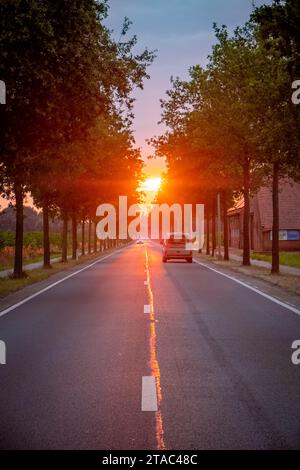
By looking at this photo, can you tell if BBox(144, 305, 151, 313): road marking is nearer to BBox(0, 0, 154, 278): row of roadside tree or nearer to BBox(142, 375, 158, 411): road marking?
BBox(0, 0, 154, 278): row of roadside tree

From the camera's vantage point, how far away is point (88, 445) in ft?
17.5

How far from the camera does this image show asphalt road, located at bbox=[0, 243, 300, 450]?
566cm

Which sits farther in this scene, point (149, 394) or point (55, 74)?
point (55, 74)

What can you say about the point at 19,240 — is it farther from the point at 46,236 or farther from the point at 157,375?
the point at 157,375

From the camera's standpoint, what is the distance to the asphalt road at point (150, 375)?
5656 mm

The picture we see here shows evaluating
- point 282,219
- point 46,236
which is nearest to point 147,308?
point 46,236

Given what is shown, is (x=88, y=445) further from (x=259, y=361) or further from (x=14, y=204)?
(x=14, y=204)

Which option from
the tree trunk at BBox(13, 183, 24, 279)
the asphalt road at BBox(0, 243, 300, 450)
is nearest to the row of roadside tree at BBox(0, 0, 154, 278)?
the tree trunk at BBox(13, 183, 24, 279)

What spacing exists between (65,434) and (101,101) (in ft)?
45.2

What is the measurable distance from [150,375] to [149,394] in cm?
102

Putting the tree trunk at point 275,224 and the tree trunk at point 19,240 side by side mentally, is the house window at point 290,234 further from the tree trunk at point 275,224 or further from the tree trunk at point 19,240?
the tree trunk at point 19,240

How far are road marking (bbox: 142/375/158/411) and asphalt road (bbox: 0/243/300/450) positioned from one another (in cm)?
3

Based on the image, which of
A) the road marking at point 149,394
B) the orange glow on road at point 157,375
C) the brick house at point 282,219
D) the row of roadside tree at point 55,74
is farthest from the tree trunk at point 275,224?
the brick house at point 282,219

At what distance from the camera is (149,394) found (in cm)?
712
